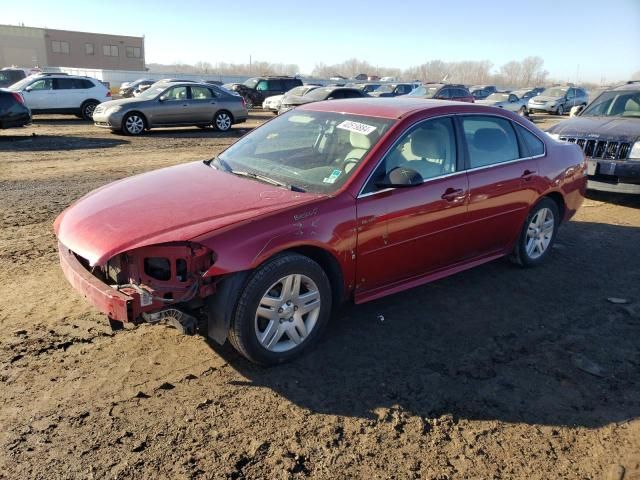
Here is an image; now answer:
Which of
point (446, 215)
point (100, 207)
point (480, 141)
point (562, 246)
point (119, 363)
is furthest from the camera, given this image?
point (562, 246)

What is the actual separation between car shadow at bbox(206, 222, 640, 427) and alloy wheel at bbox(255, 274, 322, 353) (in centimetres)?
18

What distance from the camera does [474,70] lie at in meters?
141

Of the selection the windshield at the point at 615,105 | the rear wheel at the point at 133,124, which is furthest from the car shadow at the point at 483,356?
the rear wheel at the point at 133,124

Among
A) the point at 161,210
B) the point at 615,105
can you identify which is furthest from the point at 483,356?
the point at 615,105

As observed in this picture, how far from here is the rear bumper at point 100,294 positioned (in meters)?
3.02

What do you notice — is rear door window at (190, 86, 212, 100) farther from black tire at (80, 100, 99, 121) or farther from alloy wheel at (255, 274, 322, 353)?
alloy wheel at (255, 274, 322, 353)

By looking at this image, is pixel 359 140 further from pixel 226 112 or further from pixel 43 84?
pixel 43 84

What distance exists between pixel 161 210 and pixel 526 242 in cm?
365

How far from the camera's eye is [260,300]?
10.9 ft

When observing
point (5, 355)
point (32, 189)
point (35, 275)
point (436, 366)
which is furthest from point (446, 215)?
point (32, 189)

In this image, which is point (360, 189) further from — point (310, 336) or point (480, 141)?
point (480, 141)

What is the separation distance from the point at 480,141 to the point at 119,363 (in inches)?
138

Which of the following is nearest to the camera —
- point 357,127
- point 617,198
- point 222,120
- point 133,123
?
point 357,127

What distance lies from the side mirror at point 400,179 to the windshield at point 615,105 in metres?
6.89
